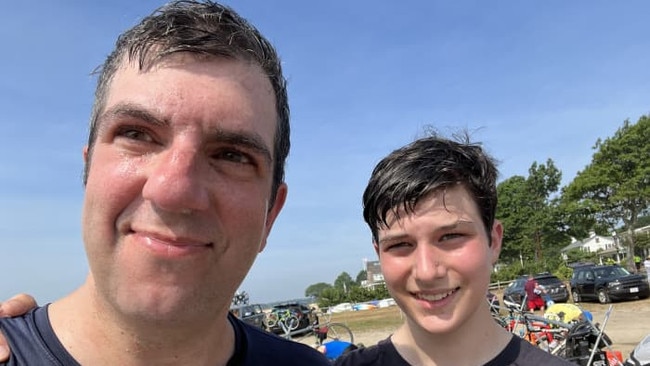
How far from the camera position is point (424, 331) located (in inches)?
82.2

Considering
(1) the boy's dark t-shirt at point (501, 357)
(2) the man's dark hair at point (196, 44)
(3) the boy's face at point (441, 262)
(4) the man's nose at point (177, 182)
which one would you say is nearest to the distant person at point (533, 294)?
(1) the boy's dark t-shirt at point (501, 357)

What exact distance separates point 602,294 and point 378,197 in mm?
17829

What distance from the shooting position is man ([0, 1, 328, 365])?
48.8 inches

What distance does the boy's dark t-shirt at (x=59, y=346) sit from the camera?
1326mm

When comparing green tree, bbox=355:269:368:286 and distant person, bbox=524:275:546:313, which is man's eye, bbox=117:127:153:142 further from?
green tree, bbox=355:269:368:286

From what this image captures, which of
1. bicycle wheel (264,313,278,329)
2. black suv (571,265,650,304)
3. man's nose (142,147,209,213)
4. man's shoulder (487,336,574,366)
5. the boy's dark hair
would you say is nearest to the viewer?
man's nose (142,147,209,213)

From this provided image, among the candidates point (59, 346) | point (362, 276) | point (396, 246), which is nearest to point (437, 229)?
point (396, 246)

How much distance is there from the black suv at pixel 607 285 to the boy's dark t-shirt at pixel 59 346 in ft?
58.9

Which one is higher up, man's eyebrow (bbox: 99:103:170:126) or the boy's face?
man's eyebrow (bbox: 99:103:170:126)

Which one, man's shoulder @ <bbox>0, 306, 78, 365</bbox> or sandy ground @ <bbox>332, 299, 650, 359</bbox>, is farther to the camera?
sandy ground @ <bbox>332, 299, 650, 359</bbox>

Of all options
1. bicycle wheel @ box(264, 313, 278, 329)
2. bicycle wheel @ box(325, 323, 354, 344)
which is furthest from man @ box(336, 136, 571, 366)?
bicycle wheel @ box(264, 313, 278, 329)

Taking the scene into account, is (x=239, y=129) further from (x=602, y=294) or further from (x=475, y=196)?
(x=602, y=294)

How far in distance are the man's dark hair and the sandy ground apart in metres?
9.57

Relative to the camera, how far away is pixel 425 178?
6.93 feet
